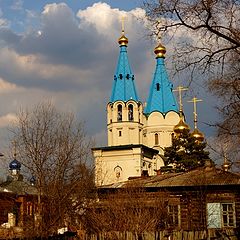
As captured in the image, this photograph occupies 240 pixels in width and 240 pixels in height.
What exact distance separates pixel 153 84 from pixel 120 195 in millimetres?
47283

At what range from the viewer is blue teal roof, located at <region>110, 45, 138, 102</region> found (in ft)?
215

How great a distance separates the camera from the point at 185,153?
50562mm

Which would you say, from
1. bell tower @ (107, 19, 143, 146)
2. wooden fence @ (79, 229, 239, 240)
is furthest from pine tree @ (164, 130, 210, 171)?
wooden fence @ (79, 229, 239, 240)

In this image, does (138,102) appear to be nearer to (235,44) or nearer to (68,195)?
(68,195)

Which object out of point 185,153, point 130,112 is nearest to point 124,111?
point 130,112

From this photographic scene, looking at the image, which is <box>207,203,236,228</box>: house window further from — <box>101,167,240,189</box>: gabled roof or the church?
the church

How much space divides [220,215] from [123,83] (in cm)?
4068

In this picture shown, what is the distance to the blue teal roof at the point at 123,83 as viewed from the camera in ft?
215

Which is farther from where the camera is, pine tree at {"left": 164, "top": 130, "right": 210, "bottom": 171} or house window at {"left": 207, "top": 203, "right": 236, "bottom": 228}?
pine tree at {"left": 164, "top": 130, "right": 210, "bottom": 171}

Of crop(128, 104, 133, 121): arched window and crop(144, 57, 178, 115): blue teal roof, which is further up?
crop(144, 57, 178, 115): blue teal roof

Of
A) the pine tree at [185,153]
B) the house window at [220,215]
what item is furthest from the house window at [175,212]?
the pine tree at [185,153]

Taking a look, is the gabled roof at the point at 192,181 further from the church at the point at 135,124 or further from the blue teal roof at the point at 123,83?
the blue teal roof at the point at 123,83

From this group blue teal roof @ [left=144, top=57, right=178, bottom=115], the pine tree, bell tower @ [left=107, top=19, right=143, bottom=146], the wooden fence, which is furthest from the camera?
blue teal roof @ [left=144, top=57, right=178, bottom=115]

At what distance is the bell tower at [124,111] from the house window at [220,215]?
3822 centimetres
